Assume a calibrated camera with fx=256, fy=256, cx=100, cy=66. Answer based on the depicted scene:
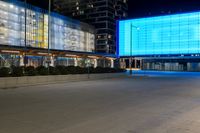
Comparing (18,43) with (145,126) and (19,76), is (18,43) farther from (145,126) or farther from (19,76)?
(145,126)

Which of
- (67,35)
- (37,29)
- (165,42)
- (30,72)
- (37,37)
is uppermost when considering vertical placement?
(37,29)

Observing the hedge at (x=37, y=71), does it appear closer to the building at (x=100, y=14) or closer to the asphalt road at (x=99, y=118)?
the asphalt road at (x=99, y=118)

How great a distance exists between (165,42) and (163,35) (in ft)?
9.37

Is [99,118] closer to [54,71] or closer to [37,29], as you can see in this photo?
[54,71]

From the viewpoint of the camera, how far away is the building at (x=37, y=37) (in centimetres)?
4777

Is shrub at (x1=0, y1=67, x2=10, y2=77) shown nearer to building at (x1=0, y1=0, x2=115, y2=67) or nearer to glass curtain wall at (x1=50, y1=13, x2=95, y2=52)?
building at (x1=0, y1=0, x2=115, y2=67)

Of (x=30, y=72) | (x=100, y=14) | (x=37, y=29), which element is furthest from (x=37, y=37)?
(x=100, y=14)

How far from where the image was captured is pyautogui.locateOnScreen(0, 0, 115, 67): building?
47.8 metres

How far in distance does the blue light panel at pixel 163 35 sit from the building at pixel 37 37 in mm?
17176

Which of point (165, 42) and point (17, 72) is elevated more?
point (165, 42)

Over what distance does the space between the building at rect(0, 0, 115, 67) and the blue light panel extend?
56.4ft

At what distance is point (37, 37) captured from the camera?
232ft

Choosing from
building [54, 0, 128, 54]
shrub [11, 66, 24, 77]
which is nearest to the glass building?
building [54, 0, 128, 54]

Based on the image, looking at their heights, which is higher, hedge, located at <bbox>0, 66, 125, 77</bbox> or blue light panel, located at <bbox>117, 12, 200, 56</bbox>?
blue light panel, located at <bbox>117, 12, 200, 56</bbox>
